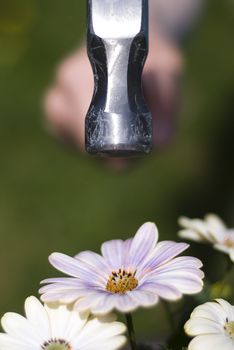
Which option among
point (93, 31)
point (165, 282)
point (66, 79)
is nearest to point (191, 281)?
point (165, 282)

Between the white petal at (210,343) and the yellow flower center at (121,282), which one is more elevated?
the yellow flower center at (121,282)

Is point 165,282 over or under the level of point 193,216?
over

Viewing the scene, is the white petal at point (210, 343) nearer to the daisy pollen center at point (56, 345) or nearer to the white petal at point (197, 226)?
the daisy pollen center at point (56, 345)

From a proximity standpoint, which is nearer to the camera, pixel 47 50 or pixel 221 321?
pixel 221 321

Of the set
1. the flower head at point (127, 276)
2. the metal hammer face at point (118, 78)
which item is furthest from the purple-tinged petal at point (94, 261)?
the metal hammer face at point (118, 78)

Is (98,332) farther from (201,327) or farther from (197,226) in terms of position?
(197,226)

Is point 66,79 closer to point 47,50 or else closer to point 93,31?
point 93,31

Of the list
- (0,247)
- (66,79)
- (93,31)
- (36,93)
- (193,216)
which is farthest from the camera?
(36,93)
